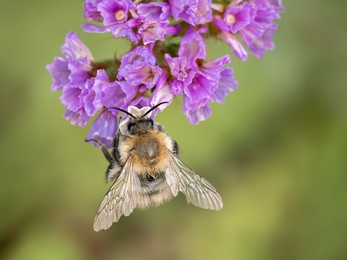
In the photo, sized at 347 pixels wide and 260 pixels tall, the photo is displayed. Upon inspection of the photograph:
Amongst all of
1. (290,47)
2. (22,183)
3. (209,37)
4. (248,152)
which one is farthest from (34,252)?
(290,47)

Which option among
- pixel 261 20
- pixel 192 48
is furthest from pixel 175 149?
pixel 261 20

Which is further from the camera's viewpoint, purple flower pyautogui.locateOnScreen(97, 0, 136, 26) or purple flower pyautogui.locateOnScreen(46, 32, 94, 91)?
purple flower pyautogui.locateOnScreen(46, 32, 94, 91)

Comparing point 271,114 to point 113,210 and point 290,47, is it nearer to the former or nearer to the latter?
point 290,47

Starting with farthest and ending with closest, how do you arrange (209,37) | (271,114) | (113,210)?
(271,114), (209,37), (113,210)

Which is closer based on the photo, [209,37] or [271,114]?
[209,37]

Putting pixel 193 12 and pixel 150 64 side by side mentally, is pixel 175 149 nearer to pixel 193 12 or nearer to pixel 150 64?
pixel 150 64

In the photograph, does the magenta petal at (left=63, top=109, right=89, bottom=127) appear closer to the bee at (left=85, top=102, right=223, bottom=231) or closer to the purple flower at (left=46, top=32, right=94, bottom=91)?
the purple flower at (left=46, top=32, right=94, bottom=91)

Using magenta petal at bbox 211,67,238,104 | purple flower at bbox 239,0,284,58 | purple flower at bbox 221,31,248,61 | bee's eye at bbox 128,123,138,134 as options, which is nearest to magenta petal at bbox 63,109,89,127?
bee's eye at bbox 128,123,138,134
